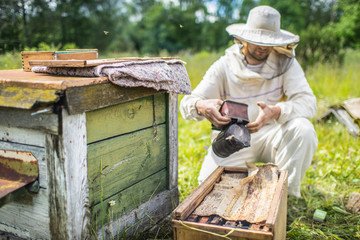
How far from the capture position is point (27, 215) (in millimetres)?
1505

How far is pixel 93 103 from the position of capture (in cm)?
143

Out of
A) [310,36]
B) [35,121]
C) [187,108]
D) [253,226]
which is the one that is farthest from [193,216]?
[310,36]

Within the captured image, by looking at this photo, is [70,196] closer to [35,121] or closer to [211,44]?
[35,121]

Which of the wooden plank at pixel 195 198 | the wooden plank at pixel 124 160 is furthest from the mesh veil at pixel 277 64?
the wooden plank at pixel 124 160

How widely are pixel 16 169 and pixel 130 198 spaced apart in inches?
25.0

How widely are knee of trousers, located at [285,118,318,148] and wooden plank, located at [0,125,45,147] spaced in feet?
6.30

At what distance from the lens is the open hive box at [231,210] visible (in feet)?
4.55

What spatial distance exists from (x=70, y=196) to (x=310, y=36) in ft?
38.7

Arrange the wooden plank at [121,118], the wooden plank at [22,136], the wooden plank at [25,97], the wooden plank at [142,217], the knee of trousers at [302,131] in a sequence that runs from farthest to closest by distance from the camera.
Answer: the knee of trousers at [302,131] → the wooden plank at [142,217] → the wooden plank at [121,118] → the wooden plank at [22,136] → the wooden plank at [25,97]

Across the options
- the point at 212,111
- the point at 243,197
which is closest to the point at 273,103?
the point at 212,111

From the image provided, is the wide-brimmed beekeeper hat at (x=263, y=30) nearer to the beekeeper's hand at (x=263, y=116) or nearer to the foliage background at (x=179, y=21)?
the beekeeper's hand at (x=263, y=116)

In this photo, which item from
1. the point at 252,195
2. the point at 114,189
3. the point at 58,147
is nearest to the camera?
the point at 58,147

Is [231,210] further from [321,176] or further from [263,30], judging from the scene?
[321,176]

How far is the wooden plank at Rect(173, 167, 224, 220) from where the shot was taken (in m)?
1.48
